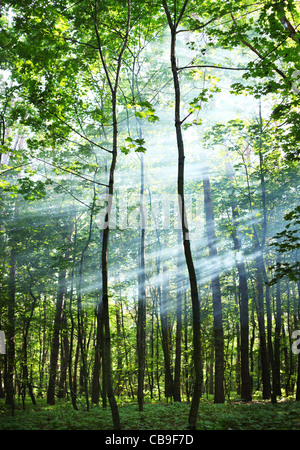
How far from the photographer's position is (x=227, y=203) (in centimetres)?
1310

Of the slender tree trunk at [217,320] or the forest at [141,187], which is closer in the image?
the forest at [141,187]

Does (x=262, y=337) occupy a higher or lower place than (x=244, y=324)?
lower

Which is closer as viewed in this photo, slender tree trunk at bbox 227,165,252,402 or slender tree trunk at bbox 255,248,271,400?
slender tree trunk at bbox 255,248,271,400

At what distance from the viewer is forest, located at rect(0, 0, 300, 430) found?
239 inches

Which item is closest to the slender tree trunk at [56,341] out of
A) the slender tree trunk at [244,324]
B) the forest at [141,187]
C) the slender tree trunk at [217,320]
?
the forest at [141,187]

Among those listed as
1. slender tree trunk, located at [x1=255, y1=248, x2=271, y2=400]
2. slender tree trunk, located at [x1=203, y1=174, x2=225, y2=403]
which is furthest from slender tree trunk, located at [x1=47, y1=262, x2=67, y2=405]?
slender tree trunk, located at [x1=255, y1=248, x2=271, y2=400]

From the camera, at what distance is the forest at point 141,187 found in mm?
6070

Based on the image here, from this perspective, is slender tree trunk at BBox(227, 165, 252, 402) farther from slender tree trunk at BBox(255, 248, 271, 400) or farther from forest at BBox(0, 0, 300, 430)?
slender tree trunk at BBox(255, 248, 271, 400)

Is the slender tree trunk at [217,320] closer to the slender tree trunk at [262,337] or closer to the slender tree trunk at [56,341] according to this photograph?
the slender tree trunk at [262,337]

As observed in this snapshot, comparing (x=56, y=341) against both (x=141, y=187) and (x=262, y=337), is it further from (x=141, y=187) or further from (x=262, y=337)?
(x=262, y=337)

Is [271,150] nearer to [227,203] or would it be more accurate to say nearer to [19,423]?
[227,203]

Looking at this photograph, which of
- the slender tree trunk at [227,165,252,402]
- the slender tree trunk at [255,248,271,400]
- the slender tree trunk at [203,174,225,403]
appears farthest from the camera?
the slender tree trunk at [227,165,252,402]

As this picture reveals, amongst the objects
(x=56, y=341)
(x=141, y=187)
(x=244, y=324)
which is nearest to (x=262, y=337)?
(x=244, y=324)

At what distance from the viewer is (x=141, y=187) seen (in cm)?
902
